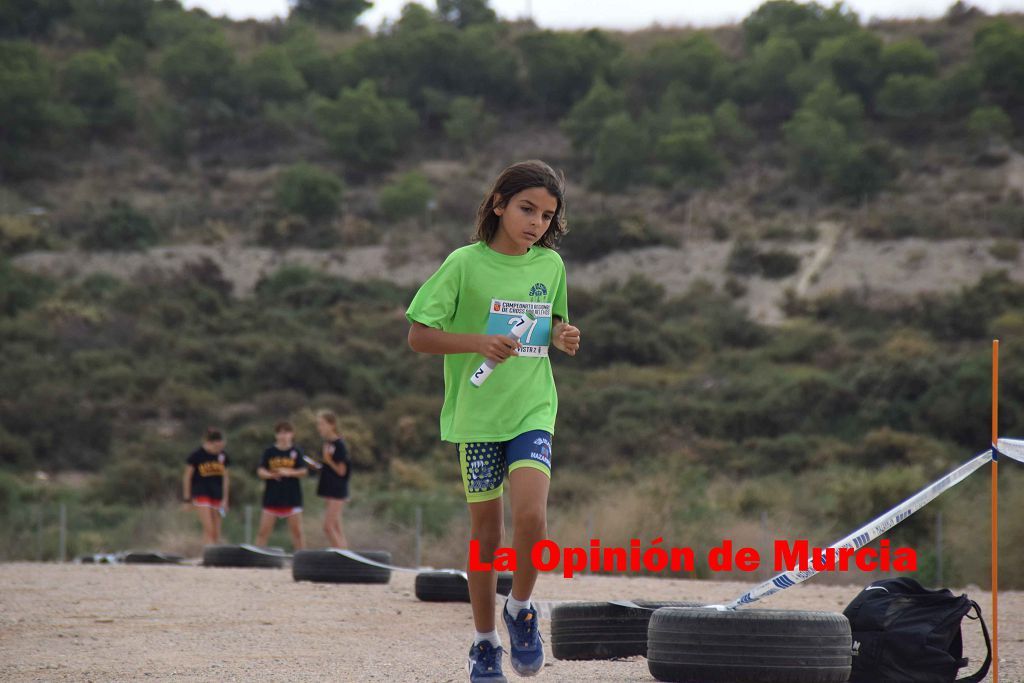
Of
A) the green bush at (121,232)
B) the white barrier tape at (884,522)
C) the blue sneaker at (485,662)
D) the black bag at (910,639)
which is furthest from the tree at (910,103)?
the blue sneaker at (485,662)

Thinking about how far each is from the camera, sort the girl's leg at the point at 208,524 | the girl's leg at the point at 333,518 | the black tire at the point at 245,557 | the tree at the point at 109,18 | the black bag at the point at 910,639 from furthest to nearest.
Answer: the tree at the point at 109,18 < the girl's leg at the point at 208,524 < the girl's leg at the point at 333,518 < the black tire at the point at 245,557 < the black bag at the point at 910,639

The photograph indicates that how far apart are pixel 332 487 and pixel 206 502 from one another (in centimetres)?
217

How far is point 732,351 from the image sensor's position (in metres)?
46.5

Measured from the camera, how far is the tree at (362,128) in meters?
69.0

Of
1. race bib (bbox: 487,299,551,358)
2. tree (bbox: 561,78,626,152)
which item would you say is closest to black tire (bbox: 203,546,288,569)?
race bib (bbox: 487,299,551,358)

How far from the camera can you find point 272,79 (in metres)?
75.4

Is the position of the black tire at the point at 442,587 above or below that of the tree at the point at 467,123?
below

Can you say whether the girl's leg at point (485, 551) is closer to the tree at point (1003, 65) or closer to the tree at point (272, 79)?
the tree at point (1003, 65)

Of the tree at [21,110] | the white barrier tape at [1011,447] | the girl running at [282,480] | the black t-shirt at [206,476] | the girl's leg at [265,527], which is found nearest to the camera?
the white barrier tape at [1011,447]

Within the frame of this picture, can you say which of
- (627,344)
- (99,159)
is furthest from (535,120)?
(627,344)

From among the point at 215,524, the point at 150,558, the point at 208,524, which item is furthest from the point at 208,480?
the point at 150,558

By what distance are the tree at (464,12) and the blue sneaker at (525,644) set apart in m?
84.4

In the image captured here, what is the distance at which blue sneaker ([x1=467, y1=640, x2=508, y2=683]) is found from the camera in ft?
16.9

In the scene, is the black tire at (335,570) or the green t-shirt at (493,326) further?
the black tire at (335,570)
